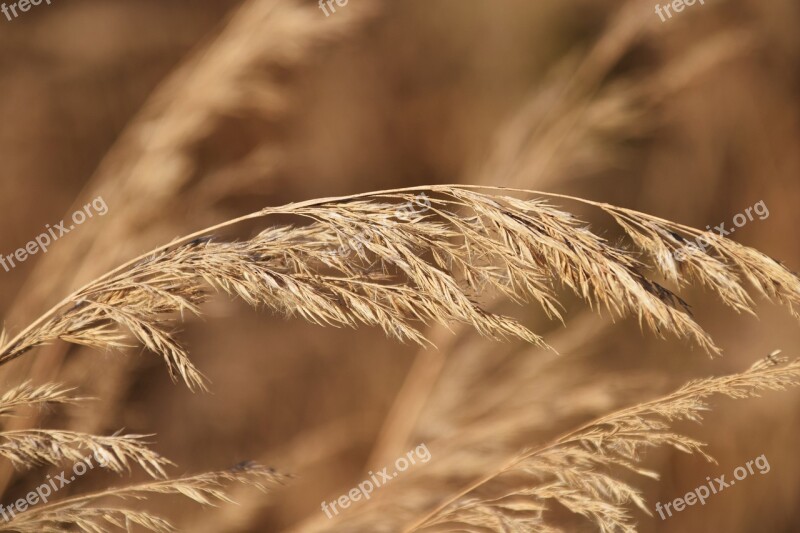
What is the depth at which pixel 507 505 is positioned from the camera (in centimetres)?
102

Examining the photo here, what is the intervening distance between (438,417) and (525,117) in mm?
875

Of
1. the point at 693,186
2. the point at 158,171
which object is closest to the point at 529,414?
the point at 158,171

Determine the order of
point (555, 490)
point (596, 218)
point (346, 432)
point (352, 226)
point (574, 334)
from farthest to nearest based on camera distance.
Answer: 1. point (596, 218)
2. point (346, 432)
3. point (574, 334)
4. point (555, 490)
5. point (352, 226)

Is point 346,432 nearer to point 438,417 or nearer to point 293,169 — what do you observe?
point 438,417
